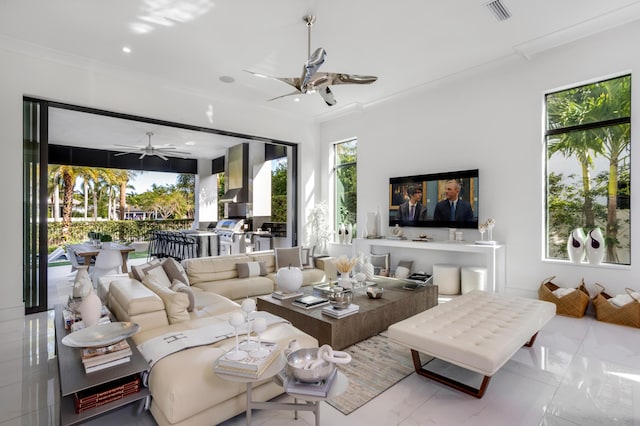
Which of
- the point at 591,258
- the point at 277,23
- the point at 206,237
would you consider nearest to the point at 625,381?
the point at 591,258

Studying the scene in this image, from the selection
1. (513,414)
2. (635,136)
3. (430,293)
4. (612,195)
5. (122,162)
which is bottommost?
(513,414)

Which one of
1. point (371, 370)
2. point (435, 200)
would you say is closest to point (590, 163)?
point (435, 200)

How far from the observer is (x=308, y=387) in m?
1.66

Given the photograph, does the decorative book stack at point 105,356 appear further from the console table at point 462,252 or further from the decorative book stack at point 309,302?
the console table at point 462,252

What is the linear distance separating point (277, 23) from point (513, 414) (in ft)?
14.4

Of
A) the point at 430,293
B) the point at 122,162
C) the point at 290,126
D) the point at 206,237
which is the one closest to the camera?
the point at 430,293

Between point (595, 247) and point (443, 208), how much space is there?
212cm

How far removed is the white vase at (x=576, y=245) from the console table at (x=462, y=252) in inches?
32.0

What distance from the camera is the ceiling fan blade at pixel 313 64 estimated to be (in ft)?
9.66

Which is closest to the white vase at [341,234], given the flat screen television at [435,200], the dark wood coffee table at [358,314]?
the flat screen television at [435,200]

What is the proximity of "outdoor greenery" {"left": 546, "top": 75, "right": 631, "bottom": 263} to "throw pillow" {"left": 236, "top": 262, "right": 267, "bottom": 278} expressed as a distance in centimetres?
421

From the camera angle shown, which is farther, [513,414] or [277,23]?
[277,23]

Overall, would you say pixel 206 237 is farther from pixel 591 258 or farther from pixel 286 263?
pixel 591 258

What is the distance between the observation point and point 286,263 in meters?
5.25
